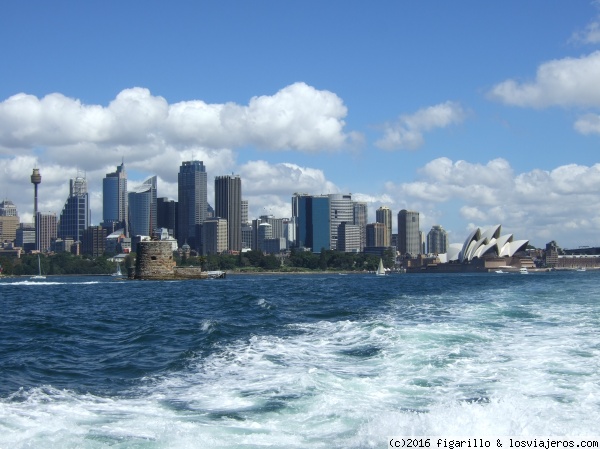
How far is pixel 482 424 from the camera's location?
10.6m

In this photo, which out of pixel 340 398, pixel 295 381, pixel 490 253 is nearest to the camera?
pixel 340 398

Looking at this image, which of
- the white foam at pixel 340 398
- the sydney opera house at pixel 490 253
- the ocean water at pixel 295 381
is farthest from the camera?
the sydney opera house at pixel 490 253

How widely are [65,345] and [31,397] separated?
24.7 feet

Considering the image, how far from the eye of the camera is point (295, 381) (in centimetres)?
1448

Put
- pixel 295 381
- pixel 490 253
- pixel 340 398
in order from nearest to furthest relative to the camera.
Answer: pixel 340 398, pixel 295 381, pixel 490 253

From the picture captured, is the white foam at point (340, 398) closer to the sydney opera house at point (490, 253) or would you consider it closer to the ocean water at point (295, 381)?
the ocean water at point (295, 381)

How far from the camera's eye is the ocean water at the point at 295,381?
1070 cm

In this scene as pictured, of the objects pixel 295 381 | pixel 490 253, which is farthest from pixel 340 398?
pixel 490 253

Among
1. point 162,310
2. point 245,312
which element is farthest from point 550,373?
point 162,310

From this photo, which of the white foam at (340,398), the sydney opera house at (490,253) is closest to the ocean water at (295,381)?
the white foam at (340,398)

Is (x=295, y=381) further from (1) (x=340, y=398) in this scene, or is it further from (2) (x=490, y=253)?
(2) (x=490, y=253)

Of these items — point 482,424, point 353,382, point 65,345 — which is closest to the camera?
point 482,424

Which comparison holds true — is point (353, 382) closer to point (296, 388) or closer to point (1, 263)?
point (296, 388)

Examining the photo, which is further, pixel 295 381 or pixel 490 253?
pixel 490 253
